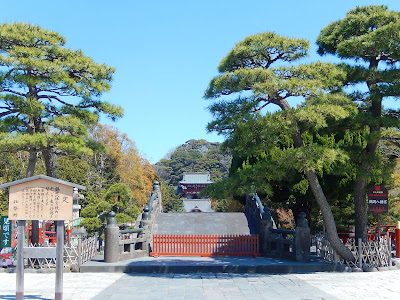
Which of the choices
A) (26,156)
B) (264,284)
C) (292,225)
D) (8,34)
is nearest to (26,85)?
(8,34)

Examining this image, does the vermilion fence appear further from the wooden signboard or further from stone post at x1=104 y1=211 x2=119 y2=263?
the wooden signboard

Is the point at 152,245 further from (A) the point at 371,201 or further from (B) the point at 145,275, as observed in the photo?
(A) the point at 371,201

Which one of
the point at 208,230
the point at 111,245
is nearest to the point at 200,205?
the point at 208,230

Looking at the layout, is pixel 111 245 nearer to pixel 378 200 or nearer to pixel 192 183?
pixel 378 200

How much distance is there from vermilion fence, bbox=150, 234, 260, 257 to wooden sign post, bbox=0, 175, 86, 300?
746 cm

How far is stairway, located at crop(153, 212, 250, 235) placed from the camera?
1838cm

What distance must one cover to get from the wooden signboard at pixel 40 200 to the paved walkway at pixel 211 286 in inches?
69.2

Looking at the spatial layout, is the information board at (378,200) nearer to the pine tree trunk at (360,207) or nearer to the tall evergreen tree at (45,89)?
the pine tree trunk at (360,207)

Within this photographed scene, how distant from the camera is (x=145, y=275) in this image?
39.3 feet

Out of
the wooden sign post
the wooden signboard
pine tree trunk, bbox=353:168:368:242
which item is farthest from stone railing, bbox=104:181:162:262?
pine tree trunk, bbox=353:168:368:242

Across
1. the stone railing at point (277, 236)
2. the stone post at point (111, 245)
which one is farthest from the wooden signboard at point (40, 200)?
the stone railing at point (277, 236)

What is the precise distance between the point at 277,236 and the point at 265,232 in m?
0.53

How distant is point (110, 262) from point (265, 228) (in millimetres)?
5912

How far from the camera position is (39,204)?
846 centimetres
